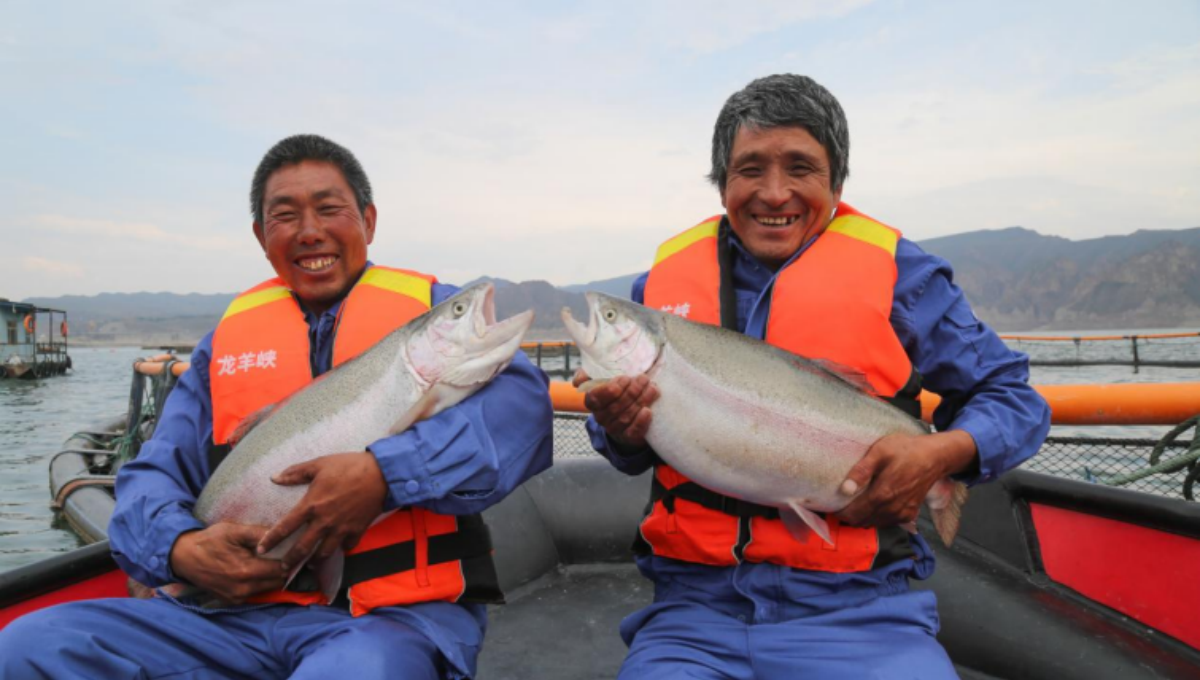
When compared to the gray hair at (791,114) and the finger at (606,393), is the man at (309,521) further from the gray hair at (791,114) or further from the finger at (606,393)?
the gray hair at (791,114)

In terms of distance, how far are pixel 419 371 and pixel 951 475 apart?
210 cm

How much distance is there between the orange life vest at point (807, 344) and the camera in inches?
108

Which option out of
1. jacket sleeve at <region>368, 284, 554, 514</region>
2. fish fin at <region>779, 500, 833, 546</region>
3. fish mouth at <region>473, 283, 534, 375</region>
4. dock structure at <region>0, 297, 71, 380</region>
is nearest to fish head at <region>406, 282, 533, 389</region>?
fish mouth at <region>473, 283, 534, 375</region>

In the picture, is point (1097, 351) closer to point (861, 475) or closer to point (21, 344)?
point (861, 475)

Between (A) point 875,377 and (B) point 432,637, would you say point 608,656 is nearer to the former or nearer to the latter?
(B) point 432,637

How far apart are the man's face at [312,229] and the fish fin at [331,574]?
130 centimetres

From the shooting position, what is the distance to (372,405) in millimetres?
2766

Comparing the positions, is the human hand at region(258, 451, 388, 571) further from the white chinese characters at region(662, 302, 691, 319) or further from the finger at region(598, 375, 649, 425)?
the white chinese characters at region(662, 302, 691, 319)

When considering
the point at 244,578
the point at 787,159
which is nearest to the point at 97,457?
the point at 244,578

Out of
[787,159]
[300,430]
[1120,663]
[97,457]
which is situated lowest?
[97,457]

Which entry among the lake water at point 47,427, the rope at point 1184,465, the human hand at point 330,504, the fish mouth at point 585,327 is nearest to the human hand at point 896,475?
the fish mouth at point 585,327

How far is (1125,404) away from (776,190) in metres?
2.55

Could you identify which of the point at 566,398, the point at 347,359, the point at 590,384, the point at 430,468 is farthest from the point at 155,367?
the point at 590,384

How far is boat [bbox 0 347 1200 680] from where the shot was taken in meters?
3.26
